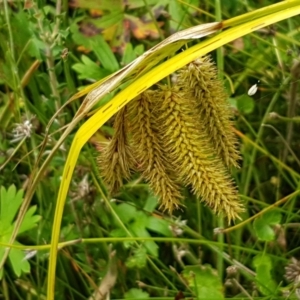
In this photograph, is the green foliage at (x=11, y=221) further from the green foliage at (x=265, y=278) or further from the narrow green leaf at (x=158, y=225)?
the green foliage at (x=265, y=278)

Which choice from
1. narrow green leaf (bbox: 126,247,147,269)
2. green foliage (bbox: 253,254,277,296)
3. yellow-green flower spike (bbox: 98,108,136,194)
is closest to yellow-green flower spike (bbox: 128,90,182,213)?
yellow-green flower spike (bbox: 98,108,136,194)

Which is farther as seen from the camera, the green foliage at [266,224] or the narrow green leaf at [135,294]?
the narrow green leaf at [135,294]

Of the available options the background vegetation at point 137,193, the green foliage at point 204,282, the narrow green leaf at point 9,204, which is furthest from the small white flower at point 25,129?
the green foliage at point 204,282

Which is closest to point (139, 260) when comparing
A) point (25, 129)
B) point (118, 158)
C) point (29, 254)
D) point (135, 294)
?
point (135, 294)

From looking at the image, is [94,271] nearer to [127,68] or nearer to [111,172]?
[111,172]

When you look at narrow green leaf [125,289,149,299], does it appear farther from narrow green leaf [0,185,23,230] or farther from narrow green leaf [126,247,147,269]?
narrow green leaf [0,185,23,230]

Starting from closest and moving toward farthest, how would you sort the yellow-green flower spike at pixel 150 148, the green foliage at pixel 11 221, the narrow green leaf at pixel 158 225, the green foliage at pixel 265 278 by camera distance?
the yellow-green flower spike at pixel 150 148 < the green foliage at pixel 265 278 < the green foliage at pixel 11 221 < the narrow green leaf at pixel 158 225

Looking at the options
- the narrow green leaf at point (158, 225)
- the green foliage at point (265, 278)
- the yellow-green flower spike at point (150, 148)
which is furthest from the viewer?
the narrow green leaf at point (158, 225)

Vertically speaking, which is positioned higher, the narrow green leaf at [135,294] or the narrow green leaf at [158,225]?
the narrow green leaf at [158,225]

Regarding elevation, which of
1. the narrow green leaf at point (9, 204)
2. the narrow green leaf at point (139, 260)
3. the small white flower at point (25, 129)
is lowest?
the narrow green leaf at point (139, 260)
